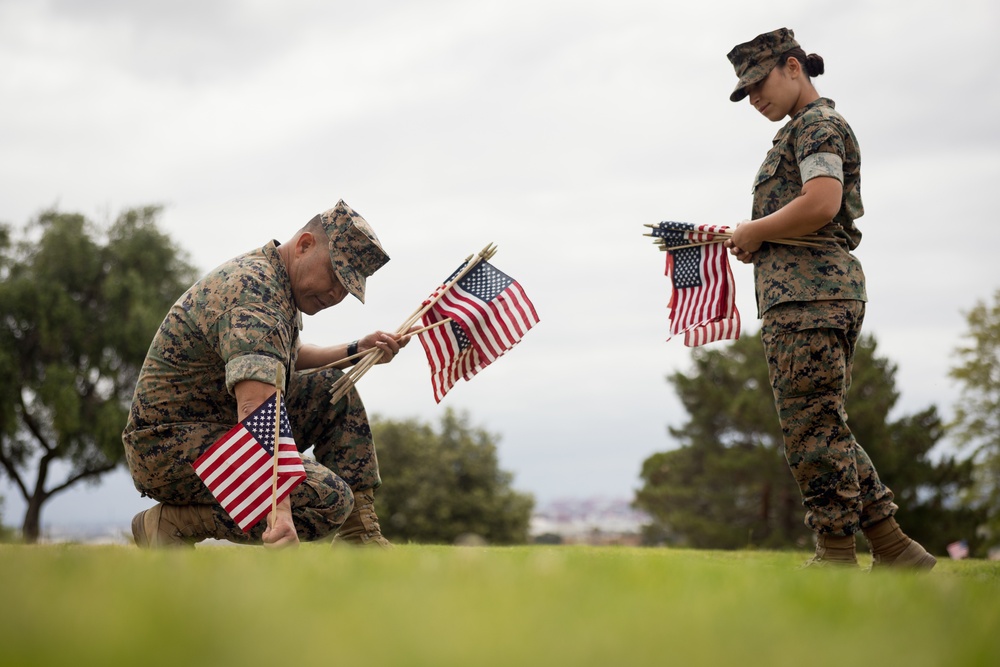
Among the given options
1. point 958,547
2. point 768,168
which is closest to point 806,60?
point 768,168

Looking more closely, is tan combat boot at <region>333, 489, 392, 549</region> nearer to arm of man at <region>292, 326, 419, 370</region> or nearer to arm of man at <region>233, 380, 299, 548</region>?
arm of man at <region>292, 326, 419, 370</region>

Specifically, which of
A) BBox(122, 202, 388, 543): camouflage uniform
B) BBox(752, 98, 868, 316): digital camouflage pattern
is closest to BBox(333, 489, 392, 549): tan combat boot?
BBox(122, 202, 388, 543): camouflage uniform

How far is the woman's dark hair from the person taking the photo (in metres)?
6.04

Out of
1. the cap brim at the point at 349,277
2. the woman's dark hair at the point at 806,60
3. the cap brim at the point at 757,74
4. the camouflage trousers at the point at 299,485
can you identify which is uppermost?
the woman's dark hair at the point at 806,60

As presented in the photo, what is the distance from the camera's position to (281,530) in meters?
4.80

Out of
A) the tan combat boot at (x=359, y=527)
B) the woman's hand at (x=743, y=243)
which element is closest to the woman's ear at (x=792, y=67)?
the woman's hand at (x=743, y=243)

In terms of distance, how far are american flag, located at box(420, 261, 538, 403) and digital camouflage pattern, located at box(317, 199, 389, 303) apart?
86 cm

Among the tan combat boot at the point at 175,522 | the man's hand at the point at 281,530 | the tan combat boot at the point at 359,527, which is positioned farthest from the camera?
the tan combat boot at the point at 359,527

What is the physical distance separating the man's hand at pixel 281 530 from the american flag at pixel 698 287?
11.4 feet

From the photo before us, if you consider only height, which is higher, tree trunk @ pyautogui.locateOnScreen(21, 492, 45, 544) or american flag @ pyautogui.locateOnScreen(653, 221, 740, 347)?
american flag @ pyautogui.locateOnScreen(653, 221, 740, 347)

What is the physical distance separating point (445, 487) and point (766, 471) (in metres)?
20.6

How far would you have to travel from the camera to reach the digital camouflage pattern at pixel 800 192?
18.5 ft

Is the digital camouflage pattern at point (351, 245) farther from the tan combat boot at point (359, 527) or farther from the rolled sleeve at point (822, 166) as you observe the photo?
the rolled sleeve at point (822, 166)

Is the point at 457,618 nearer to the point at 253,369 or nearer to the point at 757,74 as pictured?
the point at 253,369
